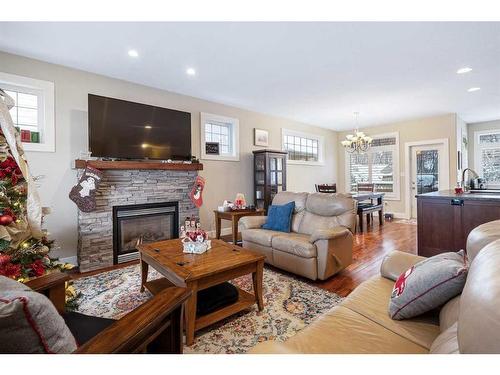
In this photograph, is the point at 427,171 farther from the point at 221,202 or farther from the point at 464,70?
the point at 221,202

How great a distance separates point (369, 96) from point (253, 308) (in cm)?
410

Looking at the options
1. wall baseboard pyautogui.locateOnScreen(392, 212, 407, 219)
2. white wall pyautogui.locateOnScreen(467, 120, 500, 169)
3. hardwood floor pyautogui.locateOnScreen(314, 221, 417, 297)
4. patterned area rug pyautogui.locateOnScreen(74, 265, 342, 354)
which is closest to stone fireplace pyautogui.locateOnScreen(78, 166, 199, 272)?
patterned area rug pyautogui.locateOnScreen(74, 265, 342, 354)

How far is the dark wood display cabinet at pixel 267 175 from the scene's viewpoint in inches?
197

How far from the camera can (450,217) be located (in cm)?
322

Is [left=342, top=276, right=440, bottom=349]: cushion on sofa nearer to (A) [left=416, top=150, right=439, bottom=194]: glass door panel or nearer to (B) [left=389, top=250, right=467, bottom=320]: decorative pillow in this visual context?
(B) [left=389, top=250, right=467, bottom=320]: decorative pillow

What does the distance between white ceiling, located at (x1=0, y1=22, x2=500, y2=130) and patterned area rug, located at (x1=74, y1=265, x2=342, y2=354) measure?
2.53 metres

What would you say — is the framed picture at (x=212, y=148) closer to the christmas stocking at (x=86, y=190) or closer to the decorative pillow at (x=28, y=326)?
the christmas stocking at (x=86, y=190)

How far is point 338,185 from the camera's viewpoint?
7.66 meters

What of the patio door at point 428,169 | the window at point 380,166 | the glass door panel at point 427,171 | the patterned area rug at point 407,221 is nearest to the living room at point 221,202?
the patterned area rug at point 407,221

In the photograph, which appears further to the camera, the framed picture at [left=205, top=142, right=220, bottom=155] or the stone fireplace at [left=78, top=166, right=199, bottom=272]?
the framed picture at [left=205, top=142, right=220, bottom=155]

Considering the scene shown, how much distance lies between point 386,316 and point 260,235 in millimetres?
1916

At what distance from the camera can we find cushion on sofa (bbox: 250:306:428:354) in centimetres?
100

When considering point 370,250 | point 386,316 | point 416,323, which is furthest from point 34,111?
point 370,250

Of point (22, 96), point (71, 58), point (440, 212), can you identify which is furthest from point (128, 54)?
point (440, 212)
